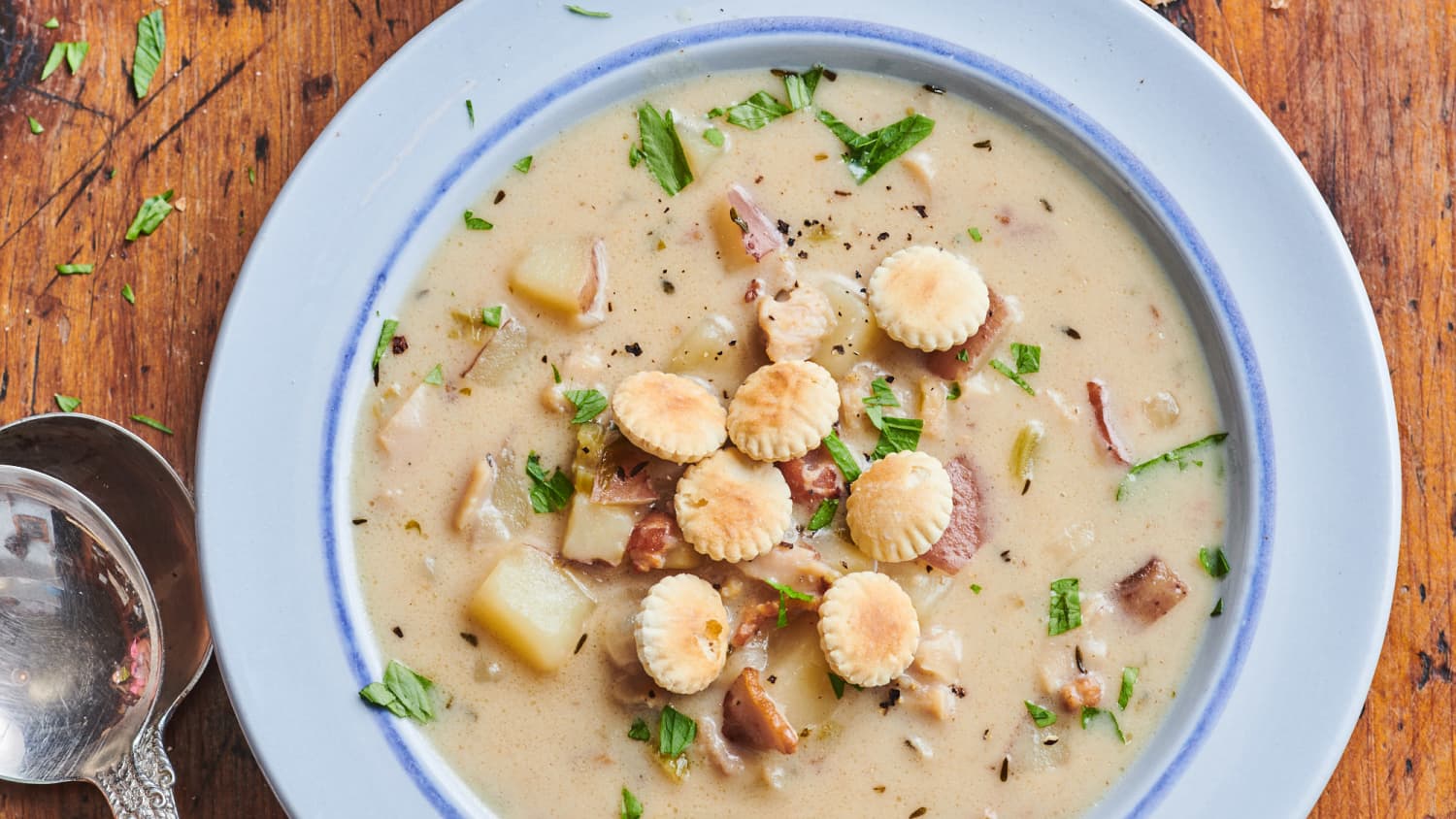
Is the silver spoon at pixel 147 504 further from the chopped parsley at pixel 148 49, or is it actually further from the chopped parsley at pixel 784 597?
the chopped parsley at pixel 784 597

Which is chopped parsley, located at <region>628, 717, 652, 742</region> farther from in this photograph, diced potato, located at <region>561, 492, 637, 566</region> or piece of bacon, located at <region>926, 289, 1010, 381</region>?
Result: piece of bacon, located at <region>926, 289, 1010, 381</region>

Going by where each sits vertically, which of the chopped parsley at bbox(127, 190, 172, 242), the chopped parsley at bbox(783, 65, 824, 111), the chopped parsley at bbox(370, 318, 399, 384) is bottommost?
the chopped parsley at bbox(370, 318, 399, 384)

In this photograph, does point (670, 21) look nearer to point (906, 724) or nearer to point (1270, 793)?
point (906, 724)

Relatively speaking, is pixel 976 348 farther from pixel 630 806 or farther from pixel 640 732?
pixel 630 806

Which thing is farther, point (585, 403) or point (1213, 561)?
point (1213, 561)

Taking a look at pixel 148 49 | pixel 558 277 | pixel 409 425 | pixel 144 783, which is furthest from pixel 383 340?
pixel 144 783

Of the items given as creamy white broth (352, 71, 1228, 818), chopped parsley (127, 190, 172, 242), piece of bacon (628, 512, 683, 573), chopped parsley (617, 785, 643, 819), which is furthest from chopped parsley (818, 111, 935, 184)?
chopped parsley (127, 190, 172, 242)
